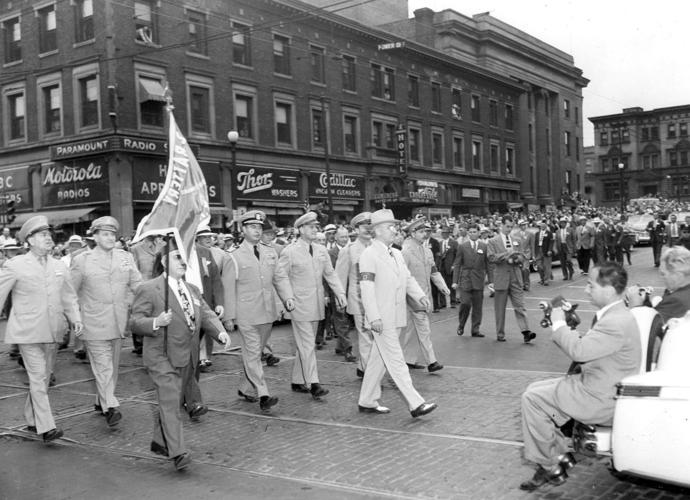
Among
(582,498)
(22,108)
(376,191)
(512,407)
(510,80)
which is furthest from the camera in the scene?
(510,80)

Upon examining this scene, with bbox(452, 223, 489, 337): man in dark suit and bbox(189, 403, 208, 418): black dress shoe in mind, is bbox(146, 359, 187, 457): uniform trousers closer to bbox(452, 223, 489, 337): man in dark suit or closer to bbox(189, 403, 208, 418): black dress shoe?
bbox(189, 403, 208, 418): black dress shoe

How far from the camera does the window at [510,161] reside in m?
52.9

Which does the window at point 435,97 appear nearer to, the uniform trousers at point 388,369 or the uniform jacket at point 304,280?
the uniform jacket at point 304,280

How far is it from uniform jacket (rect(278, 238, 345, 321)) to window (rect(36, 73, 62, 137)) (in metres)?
22.6

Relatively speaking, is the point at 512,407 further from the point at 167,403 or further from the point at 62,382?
the point at 62,382

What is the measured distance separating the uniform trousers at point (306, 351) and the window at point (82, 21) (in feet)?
72.9

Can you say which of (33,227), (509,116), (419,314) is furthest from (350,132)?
(33,227)

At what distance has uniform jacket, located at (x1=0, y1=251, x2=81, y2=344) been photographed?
686 centimetres

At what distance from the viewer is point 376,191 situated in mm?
38938

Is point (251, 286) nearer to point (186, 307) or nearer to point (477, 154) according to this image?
point (186, 307)

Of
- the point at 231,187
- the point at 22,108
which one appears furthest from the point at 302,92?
the point at 22,108

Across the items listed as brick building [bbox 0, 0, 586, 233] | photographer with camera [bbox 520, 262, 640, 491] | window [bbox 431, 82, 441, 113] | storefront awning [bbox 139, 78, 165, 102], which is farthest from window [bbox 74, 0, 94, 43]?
photographer with camera [bbox 520, 262, 640, 491]

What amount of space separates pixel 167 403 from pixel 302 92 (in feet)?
98.0

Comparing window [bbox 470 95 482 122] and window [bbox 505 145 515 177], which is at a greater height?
window [bbox 470 95 482 122]
